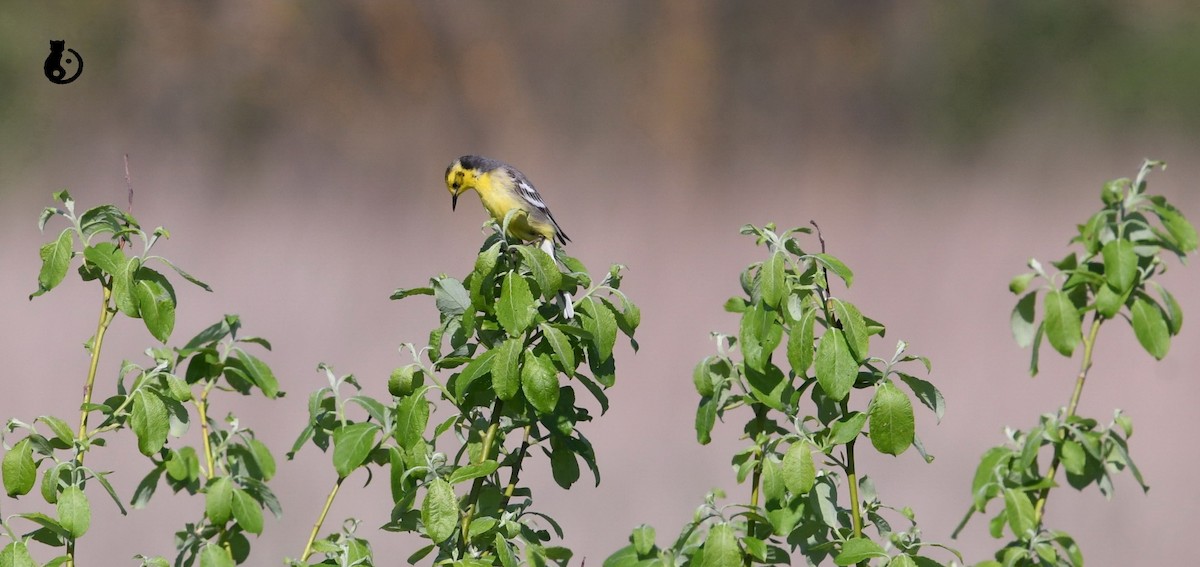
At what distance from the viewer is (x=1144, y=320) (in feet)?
2.30

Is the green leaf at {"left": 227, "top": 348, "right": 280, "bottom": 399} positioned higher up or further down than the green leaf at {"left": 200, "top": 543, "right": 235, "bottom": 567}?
higher up

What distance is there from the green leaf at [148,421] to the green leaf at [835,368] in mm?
413

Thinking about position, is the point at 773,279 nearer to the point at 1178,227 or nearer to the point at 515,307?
the point at 515,307

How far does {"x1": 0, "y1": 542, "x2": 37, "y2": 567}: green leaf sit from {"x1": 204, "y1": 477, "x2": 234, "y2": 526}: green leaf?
0.36 feet

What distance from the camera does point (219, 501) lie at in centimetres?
76

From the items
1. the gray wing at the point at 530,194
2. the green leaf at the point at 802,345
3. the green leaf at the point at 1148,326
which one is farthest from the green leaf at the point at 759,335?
the gray wing at the point at 530,194


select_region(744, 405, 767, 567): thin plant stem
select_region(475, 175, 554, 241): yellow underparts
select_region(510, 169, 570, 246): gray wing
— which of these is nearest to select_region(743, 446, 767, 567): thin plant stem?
select_region(744, 405, 767, 567): thin plant stem

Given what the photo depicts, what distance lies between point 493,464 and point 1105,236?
409 mm

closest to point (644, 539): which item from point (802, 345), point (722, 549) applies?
point (722, 549)

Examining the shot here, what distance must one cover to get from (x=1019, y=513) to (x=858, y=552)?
0.36ft

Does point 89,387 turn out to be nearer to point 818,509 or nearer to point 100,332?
point 100,332

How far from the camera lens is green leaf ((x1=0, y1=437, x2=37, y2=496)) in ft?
2.25

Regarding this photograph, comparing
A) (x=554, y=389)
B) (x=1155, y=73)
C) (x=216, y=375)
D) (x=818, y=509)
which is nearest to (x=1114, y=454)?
(x=818, y=509)

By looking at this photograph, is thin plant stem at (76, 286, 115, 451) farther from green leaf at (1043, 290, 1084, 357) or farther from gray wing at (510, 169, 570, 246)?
gray wing at (510, 169, 570, 246)
